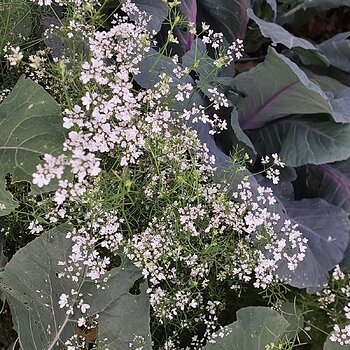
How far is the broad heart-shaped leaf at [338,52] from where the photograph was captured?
174 cm

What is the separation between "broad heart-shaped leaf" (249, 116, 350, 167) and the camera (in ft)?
5.03

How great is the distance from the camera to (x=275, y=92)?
150cm

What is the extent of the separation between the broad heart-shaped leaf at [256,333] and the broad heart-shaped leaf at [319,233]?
0.18 m

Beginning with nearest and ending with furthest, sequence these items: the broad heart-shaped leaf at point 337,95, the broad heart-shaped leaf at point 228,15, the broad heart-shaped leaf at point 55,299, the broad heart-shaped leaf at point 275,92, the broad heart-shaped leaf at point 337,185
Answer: the broad heart-shaped leaf at point 55,299
the broad heart-shaped leaf at point 275,92
the broad heart-shaped leaf at point 337,95
the broad heart-shaped leaf at point 228,15
the broad heart-shaped leaf at point 337,185

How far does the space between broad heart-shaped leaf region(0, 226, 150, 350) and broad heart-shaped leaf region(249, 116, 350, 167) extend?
0.53m

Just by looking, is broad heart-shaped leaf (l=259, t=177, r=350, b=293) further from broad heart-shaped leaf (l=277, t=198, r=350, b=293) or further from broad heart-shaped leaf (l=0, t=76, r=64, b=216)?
broad heart-shaped leaf (l=0, t=76, r=64, b=216)

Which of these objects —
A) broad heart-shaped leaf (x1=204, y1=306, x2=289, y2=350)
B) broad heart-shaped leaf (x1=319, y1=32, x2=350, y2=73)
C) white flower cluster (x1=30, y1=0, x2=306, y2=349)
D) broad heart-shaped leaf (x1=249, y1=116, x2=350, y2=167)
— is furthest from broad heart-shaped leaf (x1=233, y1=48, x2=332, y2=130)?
broad heart-shaped leaf (x1=204, y1=306, x2=289, y2=350)

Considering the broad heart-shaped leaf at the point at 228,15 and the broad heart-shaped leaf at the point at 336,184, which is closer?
the broad heart-shaped leaf at the point at 228,15

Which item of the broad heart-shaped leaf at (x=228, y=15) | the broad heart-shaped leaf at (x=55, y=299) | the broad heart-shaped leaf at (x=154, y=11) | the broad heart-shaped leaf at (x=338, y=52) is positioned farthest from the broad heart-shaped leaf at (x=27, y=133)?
the broad heart-shaped leaf at (x=338, y=52)

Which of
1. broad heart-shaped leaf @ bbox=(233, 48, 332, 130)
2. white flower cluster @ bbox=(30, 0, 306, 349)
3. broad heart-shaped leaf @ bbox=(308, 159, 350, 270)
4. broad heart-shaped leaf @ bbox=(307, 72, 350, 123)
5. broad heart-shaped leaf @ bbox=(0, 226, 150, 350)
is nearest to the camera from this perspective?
white flower cluster @ bbox=(30, 0, 306, 349)

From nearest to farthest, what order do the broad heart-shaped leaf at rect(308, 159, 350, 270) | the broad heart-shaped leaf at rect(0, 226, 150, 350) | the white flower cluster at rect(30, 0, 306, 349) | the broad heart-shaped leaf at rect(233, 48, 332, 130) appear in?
the white flower cluster at rect(30, 0, 306, 349)
the broad heart-shaped leaf at rect(0, 226, 150, 350)
the broad heart-shaped leaf at rect(233, 48, 332, 130)
the broad heart-shaped leaf at rect(308, 159, 350, 270)

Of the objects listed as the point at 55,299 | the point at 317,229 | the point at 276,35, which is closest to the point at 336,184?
the point at 317,229

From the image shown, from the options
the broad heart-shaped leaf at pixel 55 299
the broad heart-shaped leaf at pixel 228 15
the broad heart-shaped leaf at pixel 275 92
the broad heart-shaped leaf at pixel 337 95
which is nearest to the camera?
the broad heart-shaped leaf at pixel 55 299

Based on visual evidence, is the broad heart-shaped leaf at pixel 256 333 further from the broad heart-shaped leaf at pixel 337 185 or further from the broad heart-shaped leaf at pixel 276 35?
the broad heart-shaped leaf at pixel 276 35
